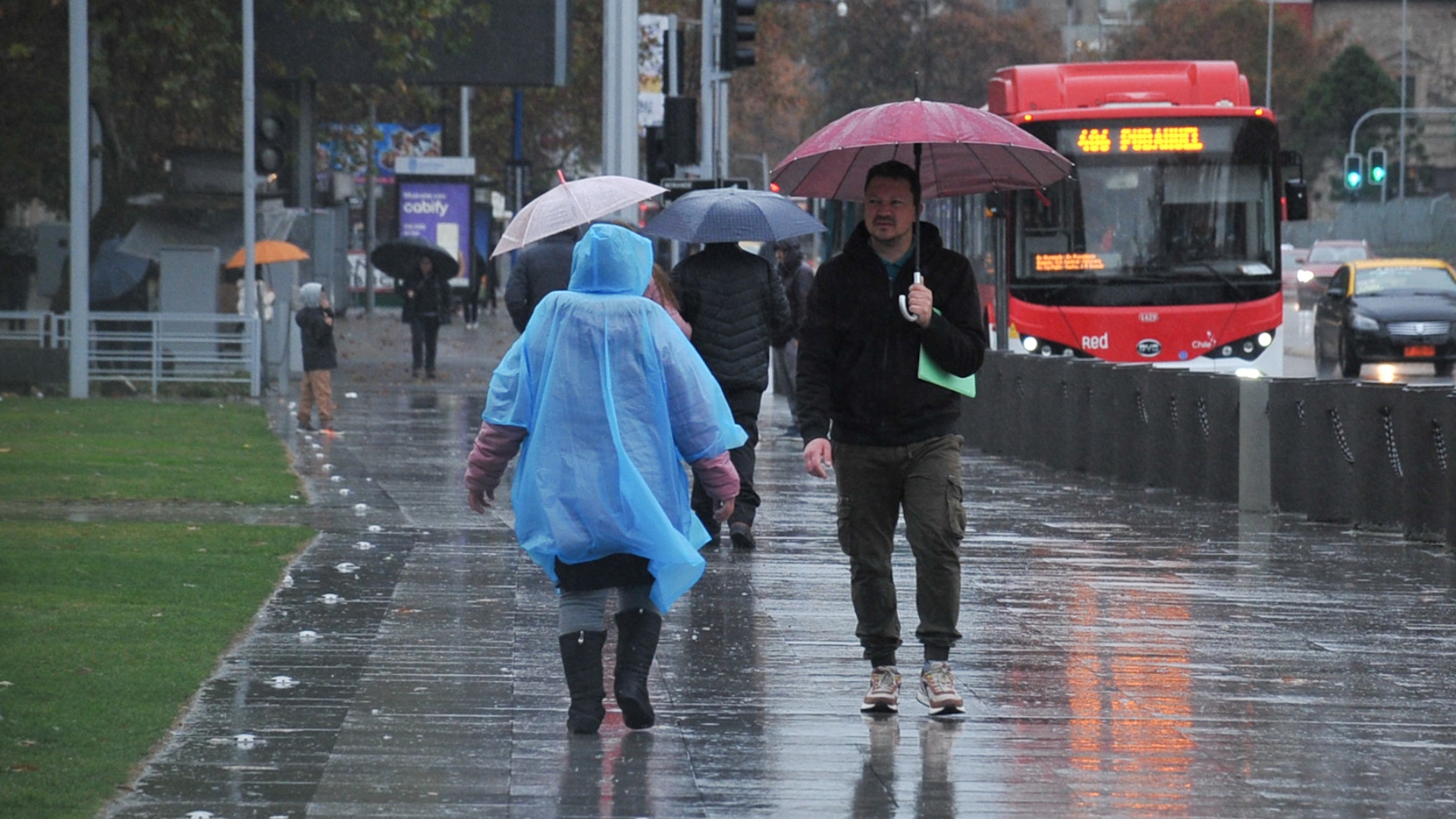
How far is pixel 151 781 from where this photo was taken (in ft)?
19.2

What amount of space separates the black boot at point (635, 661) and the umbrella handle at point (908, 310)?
Result: 1213 mm

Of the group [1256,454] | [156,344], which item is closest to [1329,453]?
[1256,454]

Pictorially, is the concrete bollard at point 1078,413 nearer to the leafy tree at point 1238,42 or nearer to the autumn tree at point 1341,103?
the leafy tree at point 1238,42

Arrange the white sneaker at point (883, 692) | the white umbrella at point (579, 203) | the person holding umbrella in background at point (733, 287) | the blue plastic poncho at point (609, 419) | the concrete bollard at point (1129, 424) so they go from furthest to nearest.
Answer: the concrete bollard at point (1129, 424) < the person holding umbrella in background at point (733, 287) < the white umbrella at point (579, 203) < the white sneaker at point (883, 692) < the blue plastic poncho at point (609, 419)

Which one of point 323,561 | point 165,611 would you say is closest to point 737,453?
point 323,561

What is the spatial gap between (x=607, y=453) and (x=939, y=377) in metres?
1.13

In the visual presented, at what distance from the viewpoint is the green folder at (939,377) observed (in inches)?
273

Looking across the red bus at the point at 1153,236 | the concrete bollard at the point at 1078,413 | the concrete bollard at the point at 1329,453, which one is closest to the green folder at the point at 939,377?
the concrete bollard at the point at 1329,453

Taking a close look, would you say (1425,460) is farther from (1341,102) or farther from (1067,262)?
(1341,102)

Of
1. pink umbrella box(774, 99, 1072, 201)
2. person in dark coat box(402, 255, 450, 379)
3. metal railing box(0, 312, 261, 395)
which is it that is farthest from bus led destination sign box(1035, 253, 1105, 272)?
pink umbrella box(774, 99, 1072, 201)

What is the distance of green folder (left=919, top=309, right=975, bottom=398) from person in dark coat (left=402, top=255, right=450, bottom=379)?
22.3 metres

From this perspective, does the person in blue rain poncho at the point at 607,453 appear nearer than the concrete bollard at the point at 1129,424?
Yes

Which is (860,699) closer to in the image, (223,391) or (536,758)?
(536,758)

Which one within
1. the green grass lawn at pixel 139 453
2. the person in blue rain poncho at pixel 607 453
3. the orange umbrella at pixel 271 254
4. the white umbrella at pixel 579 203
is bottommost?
the green grass lawn at pixel 139 453
